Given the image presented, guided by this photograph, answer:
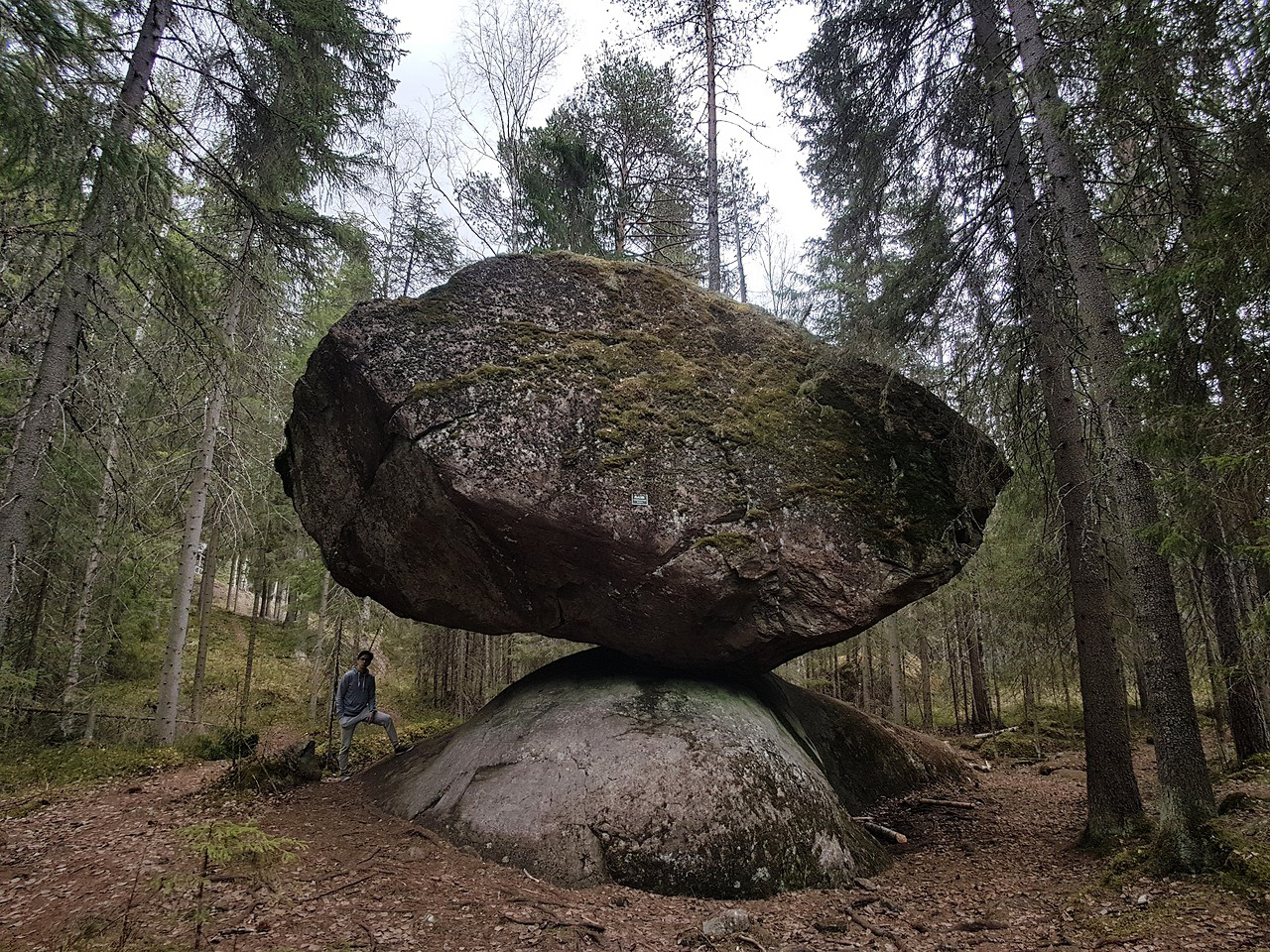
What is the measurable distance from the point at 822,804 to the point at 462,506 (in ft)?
13.9

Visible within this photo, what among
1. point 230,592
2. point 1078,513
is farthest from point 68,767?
point 230,592

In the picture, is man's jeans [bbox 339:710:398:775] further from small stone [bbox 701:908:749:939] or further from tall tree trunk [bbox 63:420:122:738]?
tall tree trunk [bbox 63:420:122:738]

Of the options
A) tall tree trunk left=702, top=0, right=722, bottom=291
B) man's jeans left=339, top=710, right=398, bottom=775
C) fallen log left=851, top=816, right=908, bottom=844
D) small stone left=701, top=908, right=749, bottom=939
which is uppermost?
tall tree trunk left=702, top=0, right=722, bottom=291

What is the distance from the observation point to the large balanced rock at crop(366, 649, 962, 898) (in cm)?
498

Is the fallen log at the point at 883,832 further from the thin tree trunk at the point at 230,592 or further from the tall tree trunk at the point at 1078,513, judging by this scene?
the thin tree trunk at the point at 230,592

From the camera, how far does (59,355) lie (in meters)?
5.70

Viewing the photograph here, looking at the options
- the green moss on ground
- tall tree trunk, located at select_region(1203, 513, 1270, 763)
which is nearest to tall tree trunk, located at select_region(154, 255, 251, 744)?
the green moss on ground

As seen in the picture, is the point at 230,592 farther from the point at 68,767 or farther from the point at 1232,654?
the point at 1232,654

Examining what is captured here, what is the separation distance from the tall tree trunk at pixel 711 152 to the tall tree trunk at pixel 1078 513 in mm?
5376

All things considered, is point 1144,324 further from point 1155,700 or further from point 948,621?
point 948,621

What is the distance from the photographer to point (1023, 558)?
1010 cm

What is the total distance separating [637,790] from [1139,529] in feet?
15.0

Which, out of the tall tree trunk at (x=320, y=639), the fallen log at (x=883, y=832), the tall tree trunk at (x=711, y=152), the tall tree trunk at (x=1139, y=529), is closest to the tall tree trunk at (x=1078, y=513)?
the tall tree trunk at (x=1139, y=529)

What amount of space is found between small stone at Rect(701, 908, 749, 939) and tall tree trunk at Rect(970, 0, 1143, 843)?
381 cm
